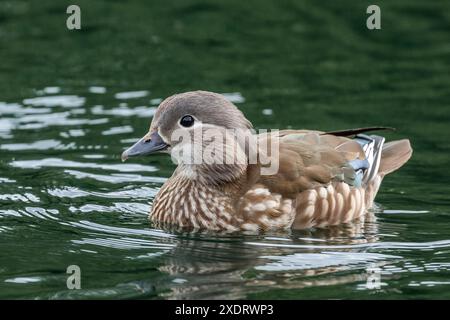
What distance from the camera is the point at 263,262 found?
10891 mm

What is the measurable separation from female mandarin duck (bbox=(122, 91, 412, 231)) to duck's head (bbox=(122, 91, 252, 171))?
1 cm

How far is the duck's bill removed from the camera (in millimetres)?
11945

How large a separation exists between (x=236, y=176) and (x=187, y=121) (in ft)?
2.64

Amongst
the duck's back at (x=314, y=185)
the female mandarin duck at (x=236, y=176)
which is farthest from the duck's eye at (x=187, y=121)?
the duck's back at (x=314, y=185)

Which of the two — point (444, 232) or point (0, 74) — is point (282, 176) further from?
point (0, 74)

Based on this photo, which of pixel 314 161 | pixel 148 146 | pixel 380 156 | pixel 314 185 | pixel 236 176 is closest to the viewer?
pixel 148 146

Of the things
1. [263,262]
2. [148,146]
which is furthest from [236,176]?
[263,262]

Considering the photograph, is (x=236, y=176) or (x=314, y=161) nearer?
(x=236, y=176)

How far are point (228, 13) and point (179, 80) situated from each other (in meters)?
3.27

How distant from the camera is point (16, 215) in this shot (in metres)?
12.3

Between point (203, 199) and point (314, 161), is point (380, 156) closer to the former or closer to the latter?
→ point (314, 161)

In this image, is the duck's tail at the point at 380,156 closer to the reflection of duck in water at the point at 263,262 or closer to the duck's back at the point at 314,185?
the duck's back at the point at 314,185

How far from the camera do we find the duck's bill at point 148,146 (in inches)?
470
